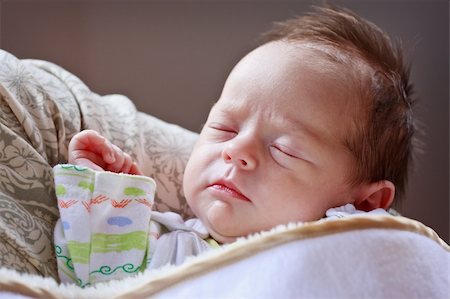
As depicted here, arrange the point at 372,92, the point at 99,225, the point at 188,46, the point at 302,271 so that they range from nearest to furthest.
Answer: the point at 302,271, the point at 99,225, the point at 372,92, the point at 188,46

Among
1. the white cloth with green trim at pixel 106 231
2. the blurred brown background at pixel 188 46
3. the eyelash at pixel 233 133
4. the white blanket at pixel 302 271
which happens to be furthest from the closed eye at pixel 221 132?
the blurred brown background at pixel 188 46

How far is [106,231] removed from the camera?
39.0 inches

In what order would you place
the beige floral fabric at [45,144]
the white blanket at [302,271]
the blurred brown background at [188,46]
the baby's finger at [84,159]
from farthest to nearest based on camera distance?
the blurred brown background at [188,46] → the baby's finger at [84,159] → the beige floral fabric at [45,144] → the white blanket at [302,271]

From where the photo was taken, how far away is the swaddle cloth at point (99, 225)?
955 millimetres

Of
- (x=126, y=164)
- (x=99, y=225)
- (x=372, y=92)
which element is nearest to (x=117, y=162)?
(x=126, y=164)

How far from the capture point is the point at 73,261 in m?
0.95

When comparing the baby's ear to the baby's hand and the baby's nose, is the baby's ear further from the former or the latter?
the baby's hand

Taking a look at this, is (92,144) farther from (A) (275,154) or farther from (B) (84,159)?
(A) (275,154)

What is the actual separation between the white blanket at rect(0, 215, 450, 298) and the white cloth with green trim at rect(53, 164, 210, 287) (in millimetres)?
193

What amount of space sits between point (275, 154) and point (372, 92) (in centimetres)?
20

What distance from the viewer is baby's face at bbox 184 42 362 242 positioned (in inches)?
39.6

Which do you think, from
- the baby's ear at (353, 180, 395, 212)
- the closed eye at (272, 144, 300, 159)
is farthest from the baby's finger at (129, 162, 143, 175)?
the baby's ear at (353, 180, 395, 212)

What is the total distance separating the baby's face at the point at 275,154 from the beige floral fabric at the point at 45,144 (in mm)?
174

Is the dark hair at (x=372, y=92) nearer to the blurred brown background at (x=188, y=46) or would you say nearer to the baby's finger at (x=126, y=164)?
the baby's finger at (x=126, y=164)
